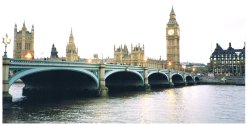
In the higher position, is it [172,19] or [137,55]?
[172,19]

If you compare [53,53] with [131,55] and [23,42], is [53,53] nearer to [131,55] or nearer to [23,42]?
[23,42]

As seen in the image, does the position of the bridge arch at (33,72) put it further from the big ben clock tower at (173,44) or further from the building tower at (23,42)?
the big ben clock tower at (173,44)

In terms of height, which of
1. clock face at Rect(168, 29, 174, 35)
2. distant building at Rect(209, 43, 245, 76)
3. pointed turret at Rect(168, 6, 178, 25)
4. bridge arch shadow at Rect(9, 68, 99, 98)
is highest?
pointed turret at Rect(168, 6, 178, 25)

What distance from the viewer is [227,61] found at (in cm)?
12319

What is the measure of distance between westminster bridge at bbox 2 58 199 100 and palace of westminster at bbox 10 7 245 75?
54241 millimetres

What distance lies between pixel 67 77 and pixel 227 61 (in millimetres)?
96675

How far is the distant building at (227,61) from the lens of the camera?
117062mm

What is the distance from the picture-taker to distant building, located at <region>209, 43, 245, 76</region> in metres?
117

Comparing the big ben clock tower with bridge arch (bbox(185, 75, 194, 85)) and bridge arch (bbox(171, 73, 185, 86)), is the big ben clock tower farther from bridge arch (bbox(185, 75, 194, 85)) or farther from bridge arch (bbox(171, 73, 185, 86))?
bridge arch (bbox(171, 73, 185, 86))

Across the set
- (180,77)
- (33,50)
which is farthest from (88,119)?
(33,50)

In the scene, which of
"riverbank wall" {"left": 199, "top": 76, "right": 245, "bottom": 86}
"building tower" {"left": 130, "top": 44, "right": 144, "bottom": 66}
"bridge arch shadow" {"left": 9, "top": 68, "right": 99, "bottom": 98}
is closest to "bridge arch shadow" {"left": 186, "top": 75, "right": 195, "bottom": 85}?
"riverbank wall" {"left": 199, "top": 76, "right": 245, "bottom": 86}

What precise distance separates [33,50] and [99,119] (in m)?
103

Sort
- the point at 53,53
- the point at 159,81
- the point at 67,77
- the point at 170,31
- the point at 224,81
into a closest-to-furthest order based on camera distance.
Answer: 1. the point at 67,77
2. the point at 159,81
3. the point at 224,81
4. the point at 170,31
5. the point at 53,53

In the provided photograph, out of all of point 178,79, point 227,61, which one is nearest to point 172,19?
point 227,61
